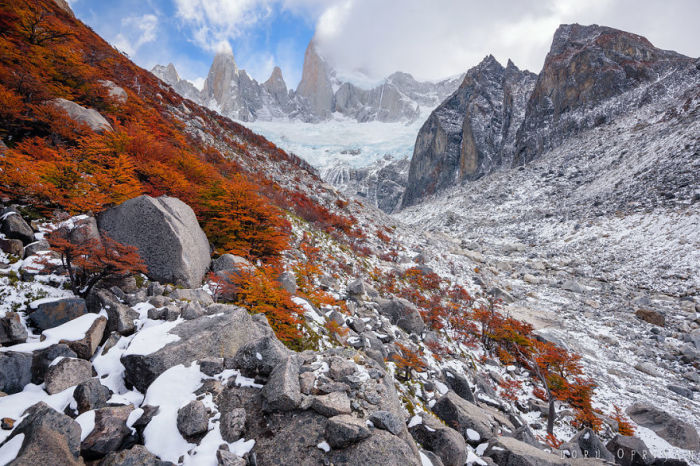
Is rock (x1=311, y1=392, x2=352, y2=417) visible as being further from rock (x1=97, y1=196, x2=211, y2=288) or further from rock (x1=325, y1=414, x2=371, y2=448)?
rock (x1=97, y1=196, x2=211, y2=288)

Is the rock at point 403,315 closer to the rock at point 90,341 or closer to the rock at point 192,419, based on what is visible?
the rock at point 192,419

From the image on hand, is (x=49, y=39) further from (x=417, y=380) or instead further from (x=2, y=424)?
(x=417, y=380)

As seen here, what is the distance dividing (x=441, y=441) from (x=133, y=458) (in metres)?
3.87

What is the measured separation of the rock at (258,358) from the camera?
3.71m

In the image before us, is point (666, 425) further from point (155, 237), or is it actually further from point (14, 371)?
point (155, 237)

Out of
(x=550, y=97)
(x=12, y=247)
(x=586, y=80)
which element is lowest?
(x=12, y=247)

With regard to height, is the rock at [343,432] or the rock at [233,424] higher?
the rock at [343,432]

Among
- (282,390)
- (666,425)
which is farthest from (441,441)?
(666,425)

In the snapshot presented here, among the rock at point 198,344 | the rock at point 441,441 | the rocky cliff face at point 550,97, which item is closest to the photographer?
the rock at point 198,344

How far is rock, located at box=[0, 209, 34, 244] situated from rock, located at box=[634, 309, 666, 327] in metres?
21.1

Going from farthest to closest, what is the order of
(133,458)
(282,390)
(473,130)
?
(473,130) → (282,390) → (133,458)

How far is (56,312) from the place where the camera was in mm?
3715

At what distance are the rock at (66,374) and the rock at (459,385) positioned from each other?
23.3 ft

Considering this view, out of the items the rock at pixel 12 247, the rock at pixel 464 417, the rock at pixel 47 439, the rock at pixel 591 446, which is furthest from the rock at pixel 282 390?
the rock at pixel 591 446
